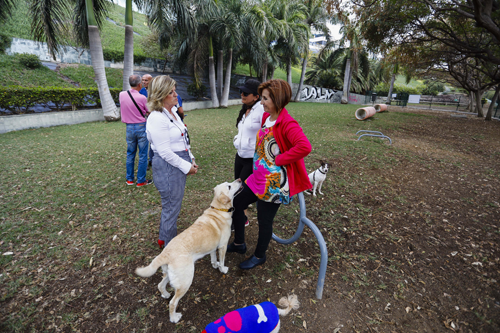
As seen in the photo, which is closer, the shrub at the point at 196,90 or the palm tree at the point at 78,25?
the palm tree at the point at 78,25

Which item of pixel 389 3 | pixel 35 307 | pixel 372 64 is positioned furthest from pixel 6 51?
pixel 372 64

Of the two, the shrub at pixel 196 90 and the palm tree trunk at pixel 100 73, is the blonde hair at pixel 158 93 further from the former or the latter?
the shrub at pixel 196 90

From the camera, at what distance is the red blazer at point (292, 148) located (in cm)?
221

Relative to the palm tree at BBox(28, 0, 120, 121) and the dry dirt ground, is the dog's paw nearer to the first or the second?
the dry dirt ground

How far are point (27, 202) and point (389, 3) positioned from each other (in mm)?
14832

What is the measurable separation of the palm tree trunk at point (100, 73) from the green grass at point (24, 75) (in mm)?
7180

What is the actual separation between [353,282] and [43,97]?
14.3 m

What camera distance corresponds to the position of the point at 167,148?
2.56 m

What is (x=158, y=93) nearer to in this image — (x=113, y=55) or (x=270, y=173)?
(x=270, y=173)

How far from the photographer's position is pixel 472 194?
544 cm

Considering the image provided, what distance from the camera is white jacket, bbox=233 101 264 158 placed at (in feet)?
9.81

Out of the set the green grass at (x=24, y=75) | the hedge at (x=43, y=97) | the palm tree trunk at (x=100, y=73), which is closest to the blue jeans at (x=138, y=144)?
the palm tree trunk at (x=100, y=73)

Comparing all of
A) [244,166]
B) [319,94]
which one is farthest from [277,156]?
[319,94]

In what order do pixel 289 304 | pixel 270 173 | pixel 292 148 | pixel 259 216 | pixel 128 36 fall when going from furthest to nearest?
pixel 128 36 → pixel 259 216 → pixel 270 173 → pixel 292 148 → pixel 289 304
